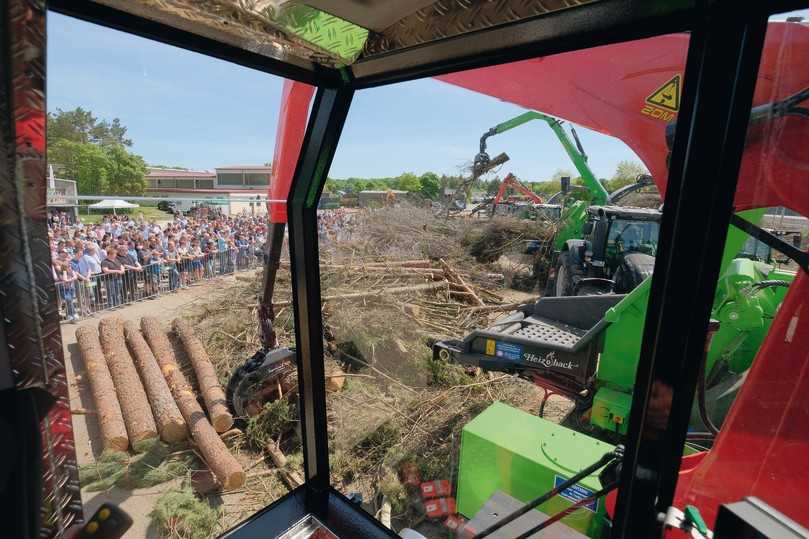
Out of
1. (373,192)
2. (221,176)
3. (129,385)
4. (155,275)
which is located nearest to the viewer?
(221,176)

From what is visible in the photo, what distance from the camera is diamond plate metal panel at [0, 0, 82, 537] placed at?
0.56m

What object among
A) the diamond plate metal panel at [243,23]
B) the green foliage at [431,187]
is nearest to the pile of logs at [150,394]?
the diamond plate metal panel at [243,23]

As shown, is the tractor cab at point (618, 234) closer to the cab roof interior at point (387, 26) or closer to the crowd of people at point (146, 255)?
the crowd of people at point (146, 255)

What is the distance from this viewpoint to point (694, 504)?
122 centimetres

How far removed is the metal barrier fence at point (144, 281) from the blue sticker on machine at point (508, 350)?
3603mm

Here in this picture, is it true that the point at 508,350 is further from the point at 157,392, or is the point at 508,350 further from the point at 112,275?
the point at 112,275

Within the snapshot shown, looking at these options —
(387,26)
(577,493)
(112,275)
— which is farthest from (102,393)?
(387,26)

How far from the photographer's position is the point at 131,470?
3547 mm

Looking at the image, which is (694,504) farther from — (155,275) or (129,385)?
(155,275)

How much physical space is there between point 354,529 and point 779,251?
1.96 m

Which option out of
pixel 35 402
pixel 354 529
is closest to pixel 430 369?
pixel 354 529

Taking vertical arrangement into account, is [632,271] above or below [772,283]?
below

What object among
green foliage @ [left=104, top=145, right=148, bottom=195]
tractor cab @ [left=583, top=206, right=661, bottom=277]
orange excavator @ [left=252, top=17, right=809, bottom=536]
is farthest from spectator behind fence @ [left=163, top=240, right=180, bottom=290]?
tractor cab @ [left=583, top=206, right=661, bottom=277]

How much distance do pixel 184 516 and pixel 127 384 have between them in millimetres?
1759
